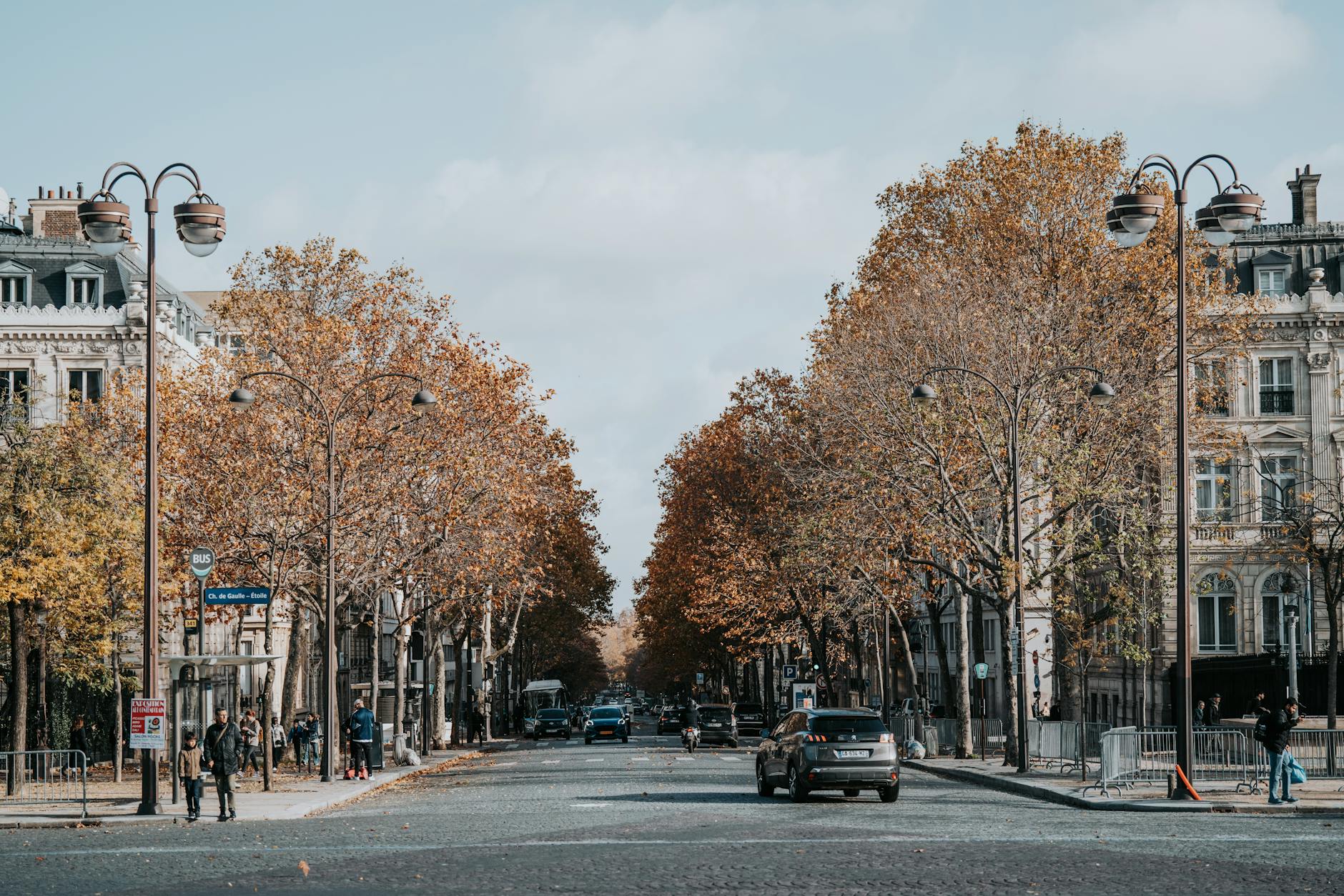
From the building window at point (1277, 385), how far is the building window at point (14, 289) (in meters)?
44.7

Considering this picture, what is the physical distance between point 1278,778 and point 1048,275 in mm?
21453

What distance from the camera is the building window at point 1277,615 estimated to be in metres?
56.4

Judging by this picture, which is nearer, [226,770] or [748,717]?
[226,770]

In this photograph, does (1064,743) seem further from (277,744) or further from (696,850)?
(277,744)

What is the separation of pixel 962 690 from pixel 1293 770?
18.2 meters

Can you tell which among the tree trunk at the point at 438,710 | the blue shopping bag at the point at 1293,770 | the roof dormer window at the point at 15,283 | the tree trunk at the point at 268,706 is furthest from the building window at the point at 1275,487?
the roof dormer window at the point at 15,283

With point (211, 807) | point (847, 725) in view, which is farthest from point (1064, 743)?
point (211, 807)

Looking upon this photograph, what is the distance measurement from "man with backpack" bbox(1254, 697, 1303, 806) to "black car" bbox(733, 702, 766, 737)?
4828 cm

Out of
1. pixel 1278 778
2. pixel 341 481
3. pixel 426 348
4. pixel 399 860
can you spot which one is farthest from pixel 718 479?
pixel 399 860

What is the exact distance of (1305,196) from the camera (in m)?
68.1

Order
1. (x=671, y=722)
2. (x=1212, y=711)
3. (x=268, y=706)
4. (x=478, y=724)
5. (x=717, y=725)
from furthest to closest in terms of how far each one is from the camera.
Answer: (x=671, y=722) → (x=478, y=724) → (x=717, y=725) → (x=1212, y=711) → (x=268, y=706)

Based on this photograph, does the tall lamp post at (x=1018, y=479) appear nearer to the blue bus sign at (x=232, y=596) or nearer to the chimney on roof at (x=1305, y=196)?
the blue bus sign at (x=232, y=596)

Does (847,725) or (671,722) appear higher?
(847,725)

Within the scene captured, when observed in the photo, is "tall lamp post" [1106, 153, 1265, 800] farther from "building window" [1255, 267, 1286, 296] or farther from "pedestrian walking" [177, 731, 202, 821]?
"building window" [1255, 267, 1286, 296]
